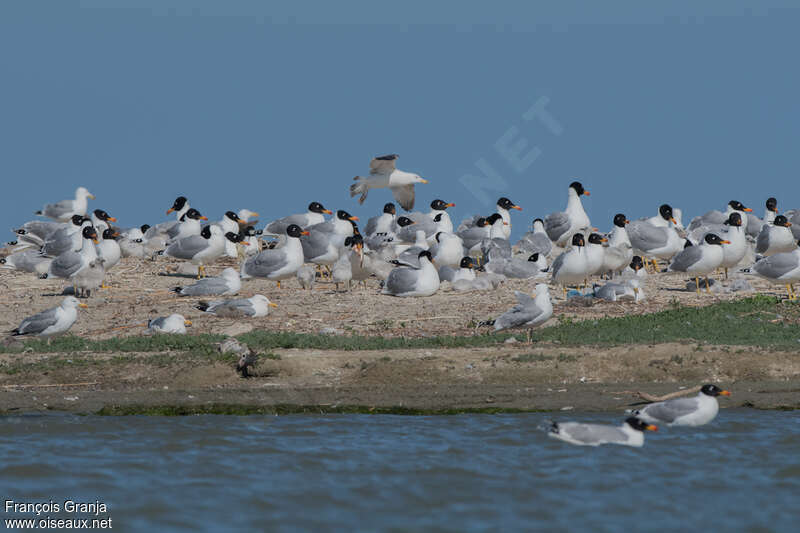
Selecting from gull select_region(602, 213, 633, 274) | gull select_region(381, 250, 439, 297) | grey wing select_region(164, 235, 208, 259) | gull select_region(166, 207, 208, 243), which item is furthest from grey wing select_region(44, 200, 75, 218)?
gull select_region(602, 213, 633, 274)

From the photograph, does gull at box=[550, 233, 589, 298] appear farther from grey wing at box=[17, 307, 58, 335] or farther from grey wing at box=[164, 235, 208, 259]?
grey wing at box=[17, 307, 58, 335]

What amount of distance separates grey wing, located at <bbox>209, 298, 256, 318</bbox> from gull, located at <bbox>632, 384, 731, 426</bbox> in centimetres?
829

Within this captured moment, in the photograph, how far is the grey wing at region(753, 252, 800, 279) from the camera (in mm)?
20000

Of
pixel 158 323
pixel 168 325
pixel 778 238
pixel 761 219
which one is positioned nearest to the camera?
pixel 168 325

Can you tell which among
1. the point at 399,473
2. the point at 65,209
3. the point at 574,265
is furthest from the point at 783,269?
the point at 65,209

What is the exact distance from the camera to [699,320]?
18.0 metres

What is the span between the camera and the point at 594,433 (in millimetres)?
12000

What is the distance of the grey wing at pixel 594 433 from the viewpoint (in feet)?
39.4

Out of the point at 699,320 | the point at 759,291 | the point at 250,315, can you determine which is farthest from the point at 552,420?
the point at 759,291

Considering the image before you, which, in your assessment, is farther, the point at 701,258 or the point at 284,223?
the point at 284,223

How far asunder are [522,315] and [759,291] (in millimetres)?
6882

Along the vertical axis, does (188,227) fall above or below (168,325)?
above

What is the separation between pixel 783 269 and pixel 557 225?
10173 mm

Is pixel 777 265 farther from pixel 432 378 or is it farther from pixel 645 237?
pixel 432 378
